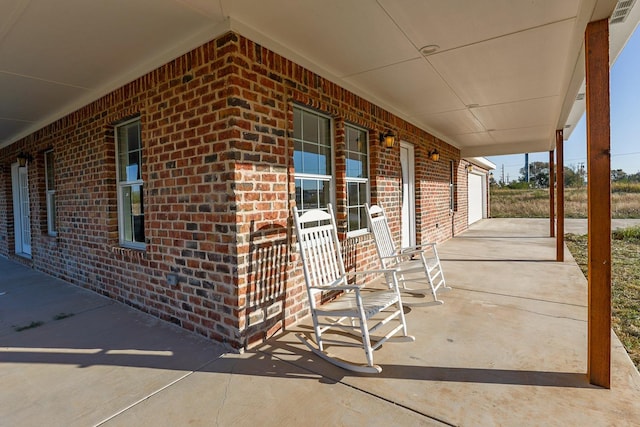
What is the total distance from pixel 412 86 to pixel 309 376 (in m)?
3.49

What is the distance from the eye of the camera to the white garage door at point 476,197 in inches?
508

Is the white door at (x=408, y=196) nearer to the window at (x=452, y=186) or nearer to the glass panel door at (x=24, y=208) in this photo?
the window at (x=452, y=186)

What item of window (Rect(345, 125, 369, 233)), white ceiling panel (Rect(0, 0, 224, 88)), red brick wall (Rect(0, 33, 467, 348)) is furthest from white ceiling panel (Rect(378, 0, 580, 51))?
window (Rect(345, 125, 369, 233))

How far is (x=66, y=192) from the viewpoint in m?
4.78

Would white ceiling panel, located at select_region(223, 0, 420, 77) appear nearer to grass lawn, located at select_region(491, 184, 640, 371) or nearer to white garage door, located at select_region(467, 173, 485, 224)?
grass lawn, located at select_region(491, 184, 640, 371)

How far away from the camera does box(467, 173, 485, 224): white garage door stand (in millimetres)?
12906

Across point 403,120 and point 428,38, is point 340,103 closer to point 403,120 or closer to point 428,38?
point 428,38

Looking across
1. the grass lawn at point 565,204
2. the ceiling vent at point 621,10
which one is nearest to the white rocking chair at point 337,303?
the ceiling vent at point 621,10

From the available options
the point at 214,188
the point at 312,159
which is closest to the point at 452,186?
the point at 312,159

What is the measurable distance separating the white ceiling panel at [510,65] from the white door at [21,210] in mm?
7843

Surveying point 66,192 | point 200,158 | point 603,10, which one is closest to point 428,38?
point 603,10

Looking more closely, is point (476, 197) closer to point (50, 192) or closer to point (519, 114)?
point (519, 114)

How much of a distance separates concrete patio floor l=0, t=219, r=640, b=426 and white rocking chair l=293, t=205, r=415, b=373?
113 millimetres

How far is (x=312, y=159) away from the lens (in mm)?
3703
